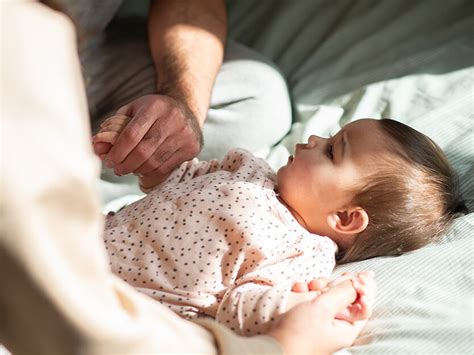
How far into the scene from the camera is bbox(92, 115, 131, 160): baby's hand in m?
1.10

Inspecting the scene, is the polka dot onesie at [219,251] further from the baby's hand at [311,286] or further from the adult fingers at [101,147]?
the adult fingers at [101,147]

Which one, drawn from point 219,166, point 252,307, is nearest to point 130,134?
point 219,166

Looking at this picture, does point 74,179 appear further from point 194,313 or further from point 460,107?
point 460,107

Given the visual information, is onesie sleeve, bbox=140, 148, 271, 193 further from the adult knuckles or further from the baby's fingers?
the baby's fingers

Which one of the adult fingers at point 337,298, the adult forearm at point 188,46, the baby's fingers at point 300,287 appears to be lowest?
the adult forearm at point 188,46

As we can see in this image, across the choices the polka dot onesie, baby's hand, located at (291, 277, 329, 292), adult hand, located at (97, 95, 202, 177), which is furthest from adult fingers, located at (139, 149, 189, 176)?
baby's hand, located at (291, 277, 329, 292)

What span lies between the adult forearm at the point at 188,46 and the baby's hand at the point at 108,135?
174mm

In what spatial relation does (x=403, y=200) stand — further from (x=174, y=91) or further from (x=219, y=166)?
(x=174, y=91)

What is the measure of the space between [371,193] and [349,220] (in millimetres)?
51

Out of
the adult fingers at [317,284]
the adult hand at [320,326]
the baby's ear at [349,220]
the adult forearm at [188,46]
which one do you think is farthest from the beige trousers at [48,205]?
the adult forearm at [188,46]

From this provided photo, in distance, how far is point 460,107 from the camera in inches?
52.4

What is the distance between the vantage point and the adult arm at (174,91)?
3.71ft

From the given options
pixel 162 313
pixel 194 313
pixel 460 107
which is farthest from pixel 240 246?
pixel 460 107

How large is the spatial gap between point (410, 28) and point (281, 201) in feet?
2.18
